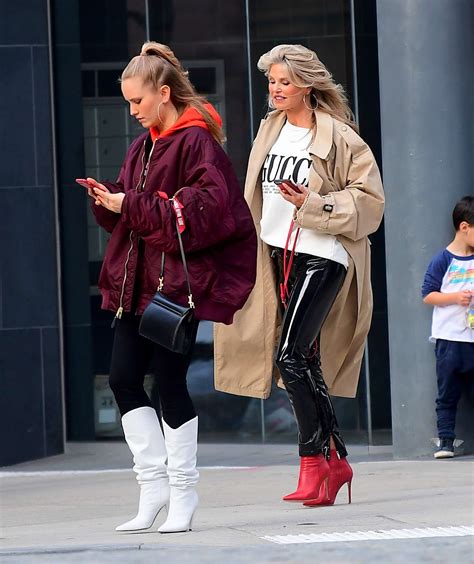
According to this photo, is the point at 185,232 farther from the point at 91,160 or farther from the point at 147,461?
the point at 91,160

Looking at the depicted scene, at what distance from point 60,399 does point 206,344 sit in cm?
106

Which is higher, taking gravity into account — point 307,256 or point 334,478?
point 307,256

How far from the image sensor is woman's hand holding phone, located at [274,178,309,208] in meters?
5.76

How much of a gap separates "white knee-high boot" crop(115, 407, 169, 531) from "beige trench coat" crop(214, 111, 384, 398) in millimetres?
913

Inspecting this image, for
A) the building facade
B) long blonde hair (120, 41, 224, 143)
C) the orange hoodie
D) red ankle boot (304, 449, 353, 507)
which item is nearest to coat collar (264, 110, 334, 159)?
long blonde hair (120, 41, 224, 143)

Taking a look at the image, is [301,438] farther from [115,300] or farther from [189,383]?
[189,383]

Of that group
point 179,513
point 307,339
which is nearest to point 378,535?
point 179,513

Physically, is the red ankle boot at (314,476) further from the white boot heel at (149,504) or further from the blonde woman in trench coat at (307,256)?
the white boot heel at (149,504)

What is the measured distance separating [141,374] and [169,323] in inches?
15.3

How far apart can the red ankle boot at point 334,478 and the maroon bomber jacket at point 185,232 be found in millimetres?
998

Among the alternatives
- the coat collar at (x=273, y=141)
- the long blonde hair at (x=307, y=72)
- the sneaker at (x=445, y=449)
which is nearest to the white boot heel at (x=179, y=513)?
the coat collar at (x=273, y=141)

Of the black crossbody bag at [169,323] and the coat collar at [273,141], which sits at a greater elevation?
the coat collar at [273,141]

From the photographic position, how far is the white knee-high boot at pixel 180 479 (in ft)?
17.2

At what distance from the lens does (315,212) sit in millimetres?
5812
